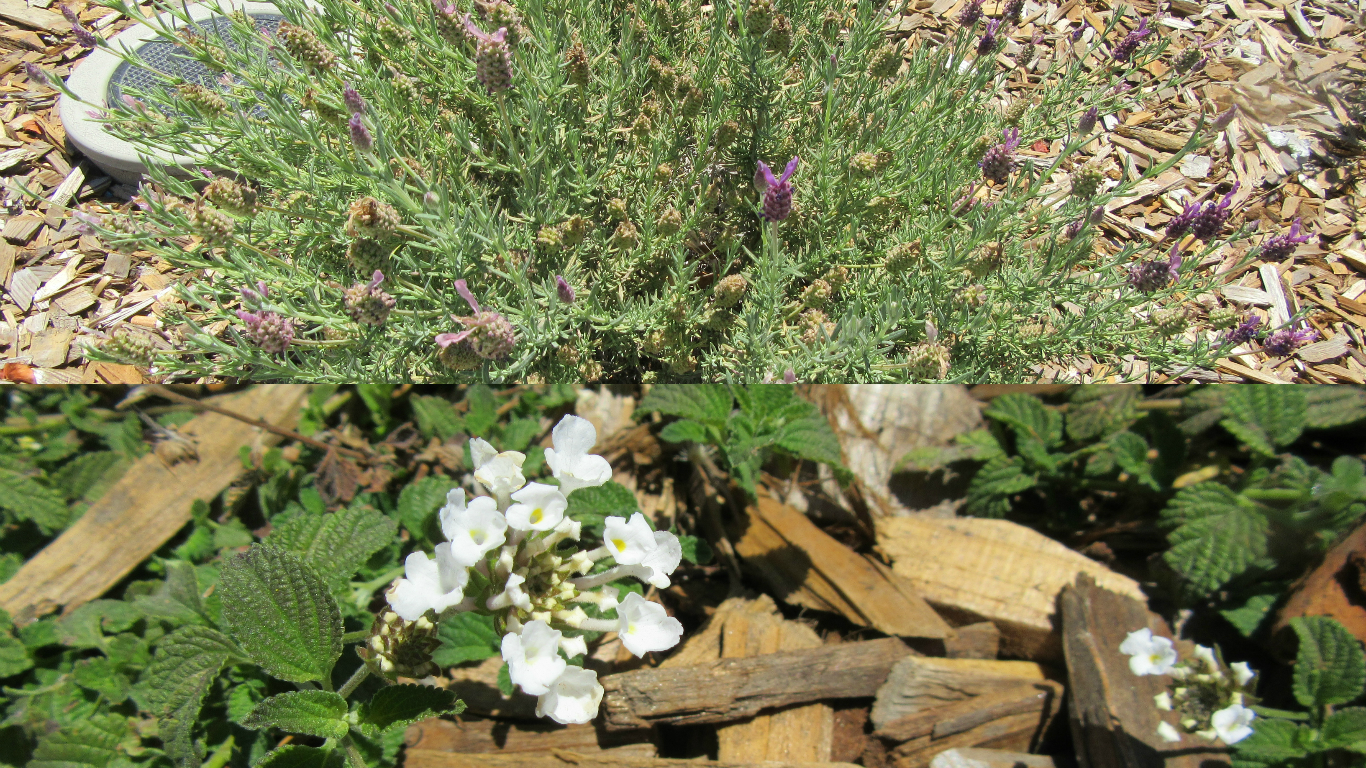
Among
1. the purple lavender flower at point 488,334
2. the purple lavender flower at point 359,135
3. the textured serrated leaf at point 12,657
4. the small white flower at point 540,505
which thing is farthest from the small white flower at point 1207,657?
the textured serrated leaf at point 12,657

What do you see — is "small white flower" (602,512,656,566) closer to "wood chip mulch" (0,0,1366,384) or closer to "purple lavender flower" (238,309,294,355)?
"purple lavender flower" (238,309,294,355)

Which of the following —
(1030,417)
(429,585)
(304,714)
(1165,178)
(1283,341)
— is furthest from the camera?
(1165,178)

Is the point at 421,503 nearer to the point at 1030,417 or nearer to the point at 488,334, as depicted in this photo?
the point at 488,334

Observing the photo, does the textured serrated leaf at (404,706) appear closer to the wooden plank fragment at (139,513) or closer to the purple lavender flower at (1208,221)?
the wooden plank fragment at (139,513)

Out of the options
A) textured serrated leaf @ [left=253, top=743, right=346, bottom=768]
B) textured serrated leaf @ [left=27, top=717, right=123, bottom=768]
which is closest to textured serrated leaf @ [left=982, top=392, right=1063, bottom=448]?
textured serrated leaf @ [left=253, top=743, right=346, bottom=768]

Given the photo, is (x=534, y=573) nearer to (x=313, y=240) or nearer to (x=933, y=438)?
(x=933, y=438)

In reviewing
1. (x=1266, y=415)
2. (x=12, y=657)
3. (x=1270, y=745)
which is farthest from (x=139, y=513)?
(x=1266, y=415)
